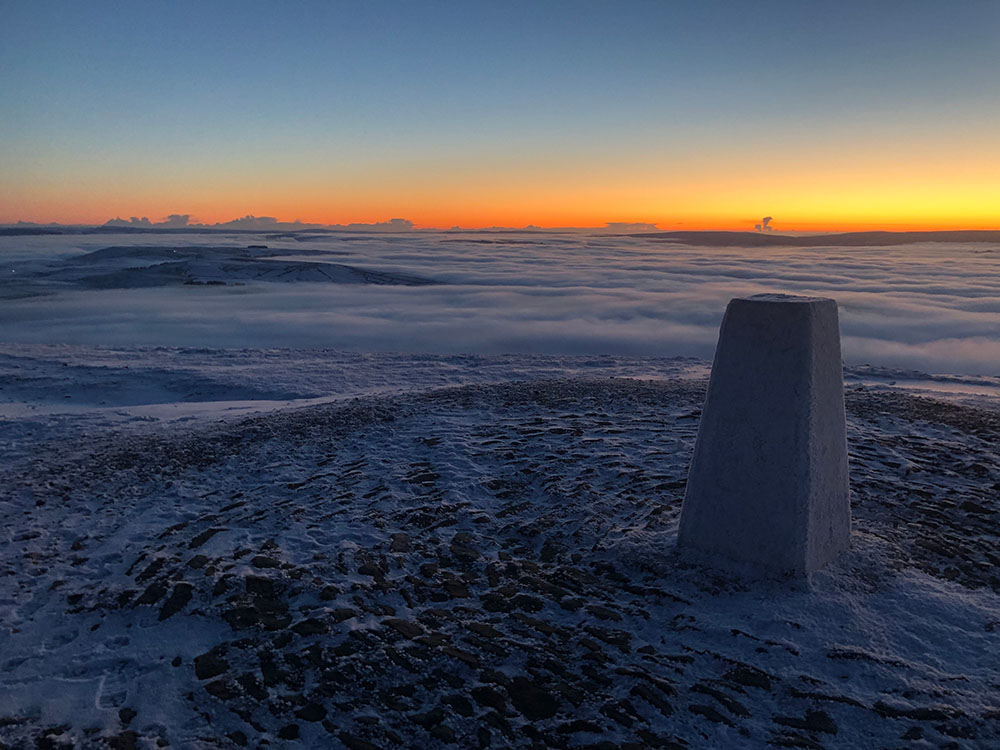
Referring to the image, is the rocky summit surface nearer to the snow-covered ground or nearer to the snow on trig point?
the snow-covered ground

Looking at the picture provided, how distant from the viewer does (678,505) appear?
202 inches

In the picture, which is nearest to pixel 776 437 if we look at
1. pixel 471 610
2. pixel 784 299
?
pixel 784 299

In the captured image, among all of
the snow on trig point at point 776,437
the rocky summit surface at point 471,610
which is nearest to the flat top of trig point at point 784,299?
the snow on trig point at point 776,437

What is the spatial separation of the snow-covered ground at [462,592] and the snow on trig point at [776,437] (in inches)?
10.1

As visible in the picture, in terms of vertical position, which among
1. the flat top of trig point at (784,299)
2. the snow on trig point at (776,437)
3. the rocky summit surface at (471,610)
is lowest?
the rocky summit surface at (471,610)

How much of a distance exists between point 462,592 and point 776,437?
6.76ft

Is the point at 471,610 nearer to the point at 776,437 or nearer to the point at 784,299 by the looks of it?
the point at 776,437

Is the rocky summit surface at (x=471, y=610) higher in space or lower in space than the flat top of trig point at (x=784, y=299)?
lower

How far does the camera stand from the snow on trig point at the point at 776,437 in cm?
374

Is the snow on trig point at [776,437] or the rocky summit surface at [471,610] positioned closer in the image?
the rocky summit surface at [471,610]

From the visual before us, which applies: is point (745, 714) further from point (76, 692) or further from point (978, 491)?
point (978, 491)

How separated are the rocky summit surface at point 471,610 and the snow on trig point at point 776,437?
9.9 inches

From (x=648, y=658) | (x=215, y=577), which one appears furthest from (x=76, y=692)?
(x=648, y=658)

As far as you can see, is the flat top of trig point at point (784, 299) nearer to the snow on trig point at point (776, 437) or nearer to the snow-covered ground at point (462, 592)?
the snow on trig point at point (776, 437)
